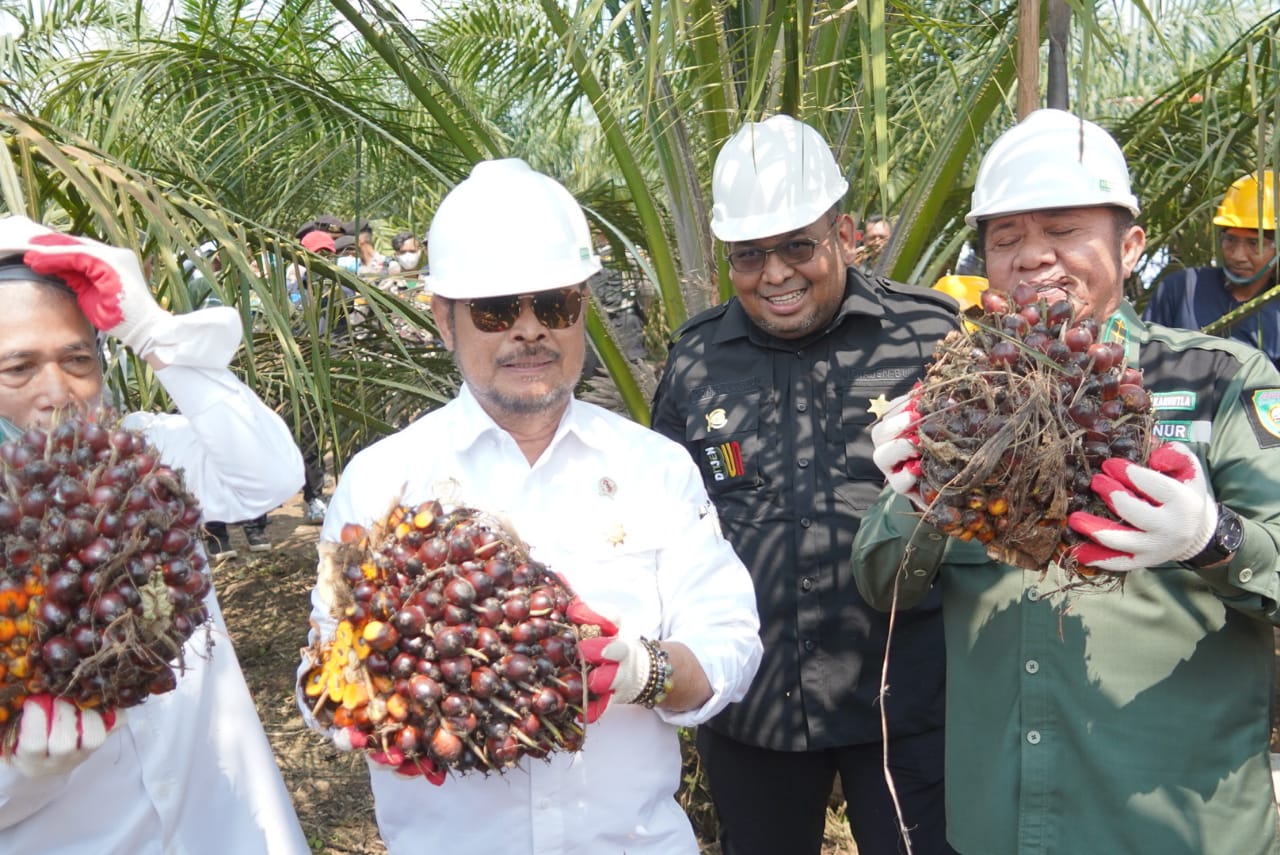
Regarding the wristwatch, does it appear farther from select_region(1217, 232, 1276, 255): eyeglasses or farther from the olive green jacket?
select_region(1217, 232, 1276, 255): eyeglasses

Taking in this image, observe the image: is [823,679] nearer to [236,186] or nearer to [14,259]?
[14,259]

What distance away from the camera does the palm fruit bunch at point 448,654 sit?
154cm

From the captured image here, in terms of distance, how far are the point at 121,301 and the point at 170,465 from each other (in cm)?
30

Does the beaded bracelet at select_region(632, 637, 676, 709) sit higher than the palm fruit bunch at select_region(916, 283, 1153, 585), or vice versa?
the palm fruit bunch at select_region(916, 283, 1153, 585)

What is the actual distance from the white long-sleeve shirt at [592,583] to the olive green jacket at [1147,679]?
35 cm

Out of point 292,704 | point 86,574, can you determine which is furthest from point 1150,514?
point 292,704

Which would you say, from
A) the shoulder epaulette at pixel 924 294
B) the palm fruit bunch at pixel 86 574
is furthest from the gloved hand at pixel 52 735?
the shoulder epaulette at pixel 924 294

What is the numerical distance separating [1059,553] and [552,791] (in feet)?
2.95

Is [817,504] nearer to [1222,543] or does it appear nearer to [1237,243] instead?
[1222,543]

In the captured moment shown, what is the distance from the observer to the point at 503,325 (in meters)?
2.04

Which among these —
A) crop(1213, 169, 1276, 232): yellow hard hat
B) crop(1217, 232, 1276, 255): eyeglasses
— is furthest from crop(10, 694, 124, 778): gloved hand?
crop(1217, 232, 1276, 255): eyeglasses

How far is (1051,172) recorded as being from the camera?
1976mm

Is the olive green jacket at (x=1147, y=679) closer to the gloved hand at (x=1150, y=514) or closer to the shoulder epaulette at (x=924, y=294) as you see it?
the gloved hand at (x=1150, y=514)

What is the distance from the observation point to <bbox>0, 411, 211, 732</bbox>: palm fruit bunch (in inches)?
58.6
